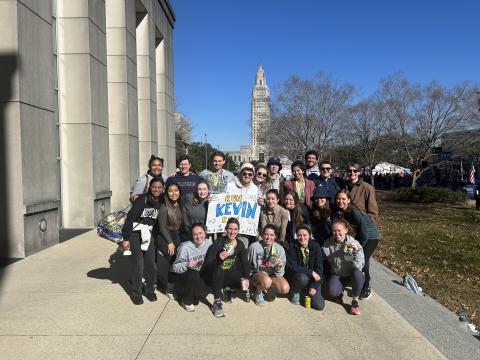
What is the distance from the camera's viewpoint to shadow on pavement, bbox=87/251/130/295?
6129 millimetres

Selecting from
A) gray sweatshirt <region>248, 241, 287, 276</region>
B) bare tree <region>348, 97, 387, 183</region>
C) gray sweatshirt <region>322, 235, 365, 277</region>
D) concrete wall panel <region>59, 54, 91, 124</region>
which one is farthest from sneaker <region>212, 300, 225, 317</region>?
bare tree <region>348, 97, 387, 183</region>

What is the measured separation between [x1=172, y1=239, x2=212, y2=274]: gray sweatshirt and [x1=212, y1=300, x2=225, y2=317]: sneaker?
0.51 m

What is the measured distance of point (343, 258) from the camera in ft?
17.3

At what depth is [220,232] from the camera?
6191 millimetres

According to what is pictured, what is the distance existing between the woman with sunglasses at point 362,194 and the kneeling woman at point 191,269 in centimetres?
217

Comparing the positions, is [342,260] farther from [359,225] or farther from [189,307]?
[189,307]

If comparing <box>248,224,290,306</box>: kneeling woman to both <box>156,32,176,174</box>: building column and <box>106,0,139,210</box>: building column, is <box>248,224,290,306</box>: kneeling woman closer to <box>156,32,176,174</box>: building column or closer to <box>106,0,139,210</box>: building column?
<box>106,0,139,210</box>: building column

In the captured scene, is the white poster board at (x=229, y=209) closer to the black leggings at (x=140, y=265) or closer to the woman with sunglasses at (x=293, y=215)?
the woman with sunglasses at (x=293, y=215)

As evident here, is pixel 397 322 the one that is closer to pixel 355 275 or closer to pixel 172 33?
pixel 355 275

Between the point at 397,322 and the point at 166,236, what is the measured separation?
2848 mm

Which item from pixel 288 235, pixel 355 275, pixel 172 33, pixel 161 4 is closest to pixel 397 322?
pixel 355 275

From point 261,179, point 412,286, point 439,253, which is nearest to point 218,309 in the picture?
point 261,179

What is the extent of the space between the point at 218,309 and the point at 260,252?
3.04ft

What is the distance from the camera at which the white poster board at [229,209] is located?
6023mm
